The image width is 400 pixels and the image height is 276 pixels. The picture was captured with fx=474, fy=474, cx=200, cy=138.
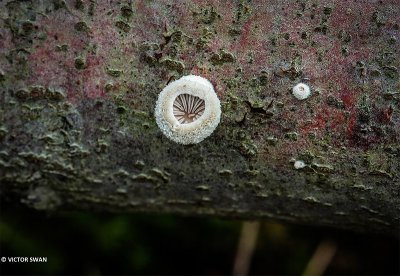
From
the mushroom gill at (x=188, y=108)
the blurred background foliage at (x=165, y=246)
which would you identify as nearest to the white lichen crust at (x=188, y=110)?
the mushroom gill at (x=188, y=108)

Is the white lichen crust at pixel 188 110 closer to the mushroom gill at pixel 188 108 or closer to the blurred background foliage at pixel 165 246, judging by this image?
the mushroom gill at pixel 188 108

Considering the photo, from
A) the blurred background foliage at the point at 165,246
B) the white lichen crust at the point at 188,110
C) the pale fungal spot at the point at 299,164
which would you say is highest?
the blurred background foliage at the point at 165,246

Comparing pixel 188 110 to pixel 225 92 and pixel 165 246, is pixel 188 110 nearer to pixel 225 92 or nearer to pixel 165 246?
pixel 225 92

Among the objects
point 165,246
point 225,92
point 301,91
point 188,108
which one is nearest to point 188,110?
point 188,108

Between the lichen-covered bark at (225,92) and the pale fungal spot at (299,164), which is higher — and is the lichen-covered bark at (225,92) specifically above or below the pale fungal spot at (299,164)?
above

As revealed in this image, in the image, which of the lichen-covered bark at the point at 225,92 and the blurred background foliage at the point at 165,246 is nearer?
the lichen-covered bark at the point at 225,92

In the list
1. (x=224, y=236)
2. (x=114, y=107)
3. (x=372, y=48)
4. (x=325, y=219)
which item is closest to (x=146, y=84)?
(x=114, y=107)

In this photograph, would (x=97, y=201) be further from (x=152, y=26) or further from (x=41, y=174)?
(x=152, y=26)
